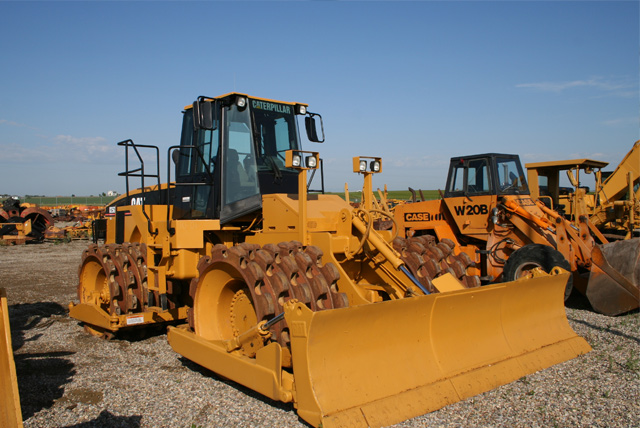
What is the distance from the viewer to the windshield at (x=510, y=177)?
34.7ft

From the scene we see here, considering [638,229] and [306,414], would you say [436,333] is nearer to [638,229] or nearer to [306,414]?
[306,414]

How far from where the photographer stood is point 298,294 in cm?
471

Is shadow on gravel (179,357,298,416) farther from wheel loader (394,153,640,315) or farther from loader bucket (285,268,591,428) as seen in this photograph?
wheel loader (394,153,640,315)

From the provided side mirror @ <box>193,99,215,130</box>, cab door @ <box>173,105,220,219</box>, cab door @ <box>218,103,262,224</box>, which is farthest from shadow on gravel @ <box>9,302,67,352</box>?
side mirror @ <box>193,99,215,130</box>

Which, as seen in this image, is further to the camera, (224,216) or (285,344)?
(224,216)

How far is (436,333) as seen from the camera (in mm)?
4879

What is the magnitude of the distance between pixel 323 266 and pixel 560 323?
10.2 feet

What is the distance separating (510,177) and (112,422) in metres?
8.97

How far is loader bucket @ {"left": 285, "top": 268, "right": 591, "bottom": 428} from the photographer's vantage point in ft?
13.3

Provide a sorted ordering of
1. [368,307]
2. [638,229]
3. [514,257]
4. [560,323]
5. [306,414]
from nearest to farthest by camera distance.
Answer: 1. [306,414]
2. [368,307]
3. [560,323]
4. [514,257]
5. [638,229]

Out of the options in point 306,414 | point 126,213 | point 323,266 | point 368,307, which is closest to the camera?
point 306,414

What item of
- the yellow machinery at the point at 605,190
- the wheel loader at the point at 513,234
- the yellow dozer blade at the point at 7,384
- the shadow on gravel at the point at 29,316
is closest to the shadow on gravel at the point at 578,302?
the wheel loader at the point at 513,234

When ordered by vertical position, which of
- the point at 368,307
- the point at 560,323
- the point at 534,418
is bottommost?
the point at 534,418

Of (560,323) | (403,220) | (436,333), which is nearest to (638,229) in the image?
(403,220)
